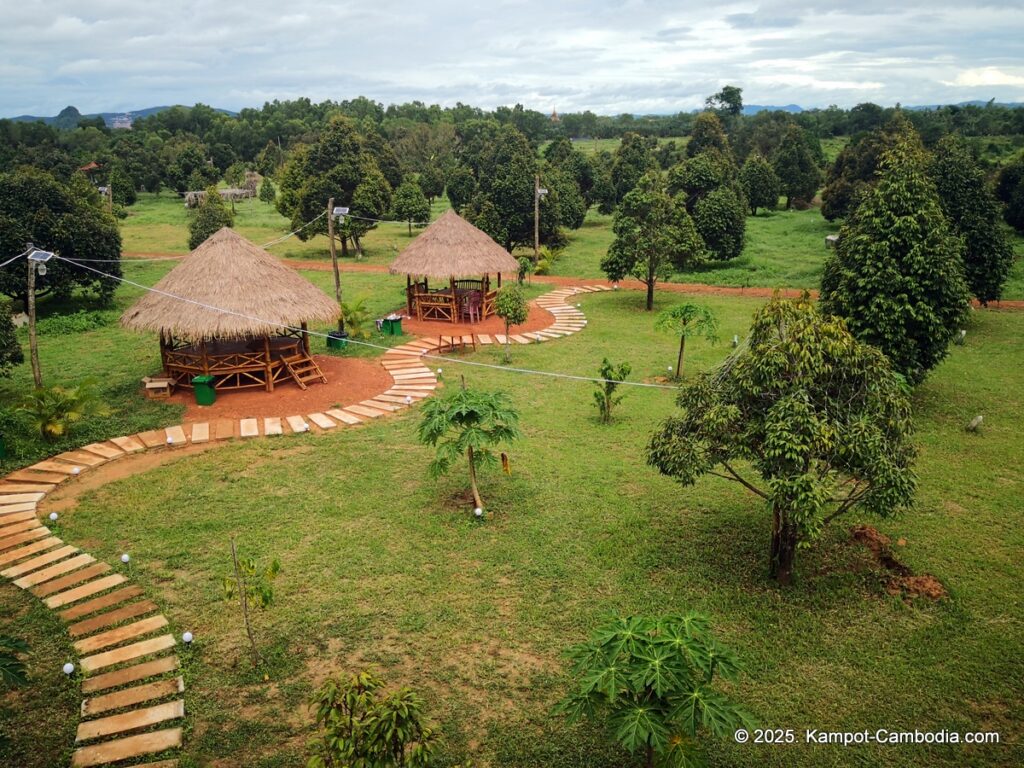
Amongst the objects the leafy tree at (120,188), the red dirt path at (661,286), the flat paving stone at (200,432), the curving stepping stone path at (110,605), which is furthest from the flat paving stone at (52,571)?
the leafy tree at (120,188)

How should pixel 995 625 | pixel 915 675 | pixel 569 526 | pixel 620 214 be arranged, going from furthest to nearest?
pixel 620 214, pixel 569 526, pixel 995 625, pixel 915 675

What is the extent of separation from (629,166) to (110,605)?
39852mm

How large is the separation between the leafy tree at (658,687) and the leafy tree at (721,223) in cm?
2552

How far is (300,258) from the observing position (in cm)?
3186

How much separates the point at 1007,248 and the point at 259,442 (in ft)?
68.3

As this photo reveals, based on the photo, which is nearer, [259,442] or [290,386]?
[259,442]

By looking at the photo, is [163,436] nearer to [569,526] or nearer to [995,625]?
[569,526]

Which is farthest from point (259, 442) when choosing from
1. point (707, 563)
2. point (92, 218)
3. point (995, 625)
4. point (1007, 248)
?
point (1007, 248)

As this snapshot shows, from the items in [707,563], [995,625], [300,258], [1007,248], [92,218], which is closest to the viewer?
[995,625]

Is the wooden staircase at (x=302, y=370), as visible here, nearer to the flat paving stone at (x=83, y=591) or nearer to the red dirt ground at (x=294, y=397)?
the red dirt ground at (x=294, y=397)

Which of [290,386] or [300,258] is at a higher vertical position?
[300,258]

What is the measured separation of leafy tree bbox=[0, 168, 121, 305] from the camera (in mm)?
19938

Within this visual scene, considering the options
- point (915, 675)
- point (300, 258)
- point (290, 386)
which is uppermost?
point (300, 258)

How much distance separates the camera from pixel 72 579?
8133 millimetres
